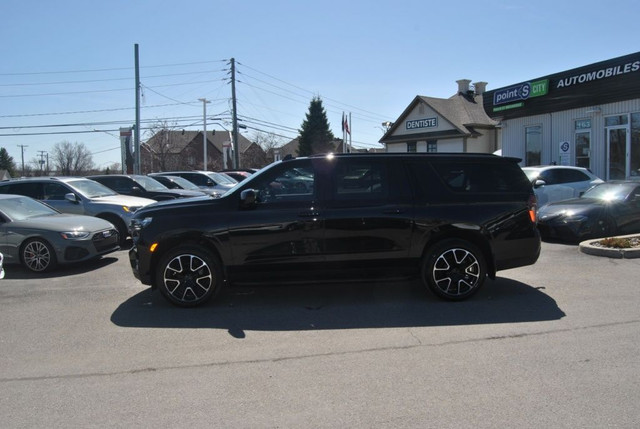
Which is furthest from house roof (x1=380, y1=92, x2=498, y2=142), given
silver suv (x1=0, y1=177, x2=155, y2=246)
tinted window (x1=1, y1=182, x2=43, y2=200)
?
tinted window (x1=1, y1=182, x2=43, y2=200)

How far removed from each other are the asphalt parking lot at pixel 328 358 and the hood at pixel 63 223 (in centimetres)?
165

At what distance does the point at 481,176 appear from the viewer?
6.41m

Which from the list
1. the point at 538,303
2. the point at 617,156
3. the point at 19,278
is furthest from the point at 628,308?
the point at 617,156

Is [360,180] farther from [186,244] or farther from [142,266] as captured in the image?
[142,266]

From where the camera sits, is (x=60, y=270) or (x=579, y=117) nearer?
(x=60, y=270)

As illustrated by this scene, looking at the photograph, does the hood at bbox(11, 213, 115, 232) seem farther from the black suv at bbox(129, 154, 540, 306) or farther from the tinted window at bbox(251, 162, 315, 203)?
the tinted window at bbox(251, 162, 315, 203)

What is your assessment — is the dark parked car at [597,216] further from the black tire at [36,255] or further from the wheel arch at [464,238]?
the black tire at [36,255]

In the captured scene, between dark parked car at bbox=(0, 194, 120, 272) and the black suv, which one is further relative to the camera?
dark parked car at bbox=(0, 194, 120, 272)

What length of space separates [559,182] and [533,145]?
8170 mm

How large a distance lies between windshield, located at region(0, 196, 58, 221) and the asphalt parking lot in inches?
89.0

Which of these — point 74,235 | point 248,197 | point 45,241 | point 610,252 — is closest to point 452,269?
point 248,197

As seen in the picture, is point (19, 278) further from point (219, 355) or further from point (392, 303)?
point (392, 303)

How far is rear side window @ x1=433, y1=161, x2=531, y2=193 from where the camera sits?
6.32 meters

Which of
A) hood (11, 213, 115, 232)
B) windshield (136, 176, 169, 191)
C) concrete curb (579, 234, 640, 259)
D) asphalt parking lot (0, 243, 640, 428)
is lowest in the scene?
asphalt parking lot (0, 243, 640, 428)
